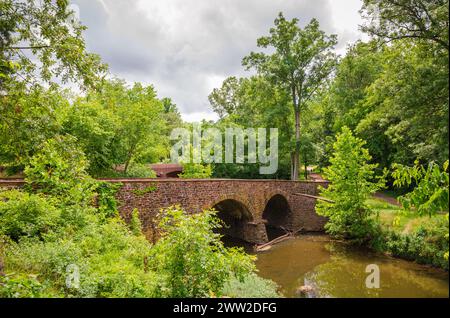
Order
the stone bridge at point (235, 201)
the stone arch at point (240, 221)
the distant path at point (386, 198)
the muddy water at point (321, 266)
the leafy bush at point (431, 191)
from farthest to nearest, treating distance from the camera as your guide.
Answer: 1. the distant path at point (386, 198)
2. the stone arch at point (240, 221)
3. the stone bridge at point (235, 201)
4. the muddy water at point (321, 266)
5. the leafy bush at point (431, 191)

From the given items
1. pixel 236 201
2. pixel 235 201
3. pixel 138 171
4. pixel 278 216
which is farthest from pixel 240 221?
pixel 138 171

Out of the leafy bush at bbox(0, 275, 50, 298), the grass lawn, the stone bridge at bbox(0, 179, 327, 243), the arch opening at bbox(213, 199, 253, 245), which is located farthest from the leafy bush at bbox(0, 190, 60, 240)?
the grass lawn

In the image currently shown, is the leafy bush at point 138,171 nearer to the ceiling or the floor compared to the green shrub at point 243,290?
nearer to the ceiling

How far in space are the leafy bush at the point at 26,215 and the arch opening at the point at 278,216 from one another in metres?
14.7

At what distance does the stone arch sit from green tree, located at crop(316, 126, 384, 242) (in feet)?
14.2

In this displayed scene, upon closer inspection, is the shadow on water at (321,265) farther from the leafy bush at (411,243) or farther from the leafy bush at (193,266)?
the leafy bush at (193,266)

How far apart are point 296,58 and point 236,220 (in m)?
13.8

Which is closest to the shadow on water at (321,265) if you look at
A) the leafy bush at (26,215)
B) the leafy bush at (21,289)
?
the leafy bush at (21,289)

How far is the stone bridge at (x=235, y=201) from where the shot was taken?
11453 millimetres

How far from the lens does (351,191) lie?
14453 mm

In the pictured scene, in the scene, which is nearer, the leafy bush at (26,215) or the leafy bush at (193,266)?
the leafy bush at (193,266)

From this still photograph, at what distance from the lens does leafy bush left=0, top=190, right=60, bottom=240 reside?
24.8 ft

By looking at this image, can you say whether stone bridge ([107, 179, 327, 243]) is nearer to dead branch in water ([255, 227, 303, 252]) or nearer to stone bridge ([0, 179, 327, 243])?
stone bridge ([0, 179, 327, 243])
